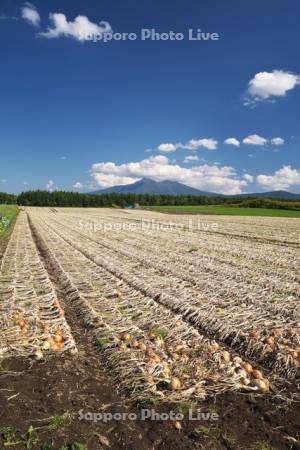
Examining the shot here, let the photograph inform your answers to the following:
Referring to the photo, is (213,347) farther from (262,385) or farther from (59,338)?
(59,338)

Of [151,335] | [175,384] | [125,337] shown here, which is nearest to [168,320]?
[151,335]

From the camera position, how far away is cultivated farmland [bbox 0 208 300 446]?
5.72 metres

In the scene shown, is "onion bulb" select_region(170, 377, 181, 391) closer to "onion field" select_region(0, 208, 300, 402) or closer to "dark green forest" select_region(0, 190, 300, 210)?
"onion field" select_region(0, 208, 300, 402)

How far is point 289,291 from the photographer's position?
1066 centimetres

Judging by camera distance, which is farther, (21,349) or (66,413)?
(21,349)

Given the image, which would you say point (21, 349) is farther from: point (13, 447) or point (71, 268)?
point (71, 268)

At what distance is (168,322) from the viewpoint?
320 inches

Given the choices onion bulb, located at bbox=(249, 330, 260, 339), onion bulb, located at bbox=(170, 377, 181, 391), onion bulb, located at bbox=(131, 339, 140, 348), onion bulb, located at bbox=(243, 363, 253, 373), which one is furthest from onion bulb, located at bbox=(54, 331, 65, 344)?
onion bulb, located at bbox=(249, 330, 260, 339)

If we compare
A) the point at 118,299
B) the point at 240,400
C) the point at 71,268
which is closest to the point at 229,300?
the point at 118,299

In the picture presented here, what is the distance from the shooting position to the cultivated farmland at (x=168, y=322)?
572 cm

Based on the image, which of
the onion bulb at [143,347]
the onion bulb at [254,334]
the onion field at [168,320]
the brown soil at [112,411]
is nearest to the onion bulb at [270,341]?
the onion field at [168,320]

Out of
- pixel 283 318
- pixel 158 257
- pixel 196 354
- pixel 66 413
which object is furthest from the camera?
pixel 158 257

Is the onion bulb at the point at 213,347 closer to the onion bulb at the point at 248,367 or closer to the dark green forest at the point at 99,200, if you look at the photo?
the onion bulb at the point at 248,367

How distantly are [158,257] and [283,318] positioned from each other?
9.48 meters
